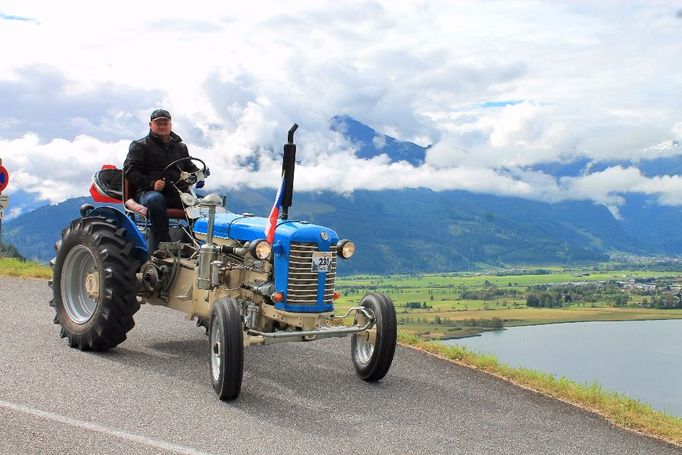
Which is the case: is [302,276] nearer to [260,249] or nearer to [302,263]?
[302,263]

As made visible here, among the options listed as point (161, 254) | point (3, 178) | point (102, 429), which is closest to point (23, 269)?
point (3, 178)

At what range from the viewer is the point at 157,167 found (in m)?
8.96

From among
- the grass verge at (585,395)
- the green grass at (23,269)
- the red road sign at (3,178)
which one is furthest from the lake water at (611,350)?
the grass verge at (585,395)

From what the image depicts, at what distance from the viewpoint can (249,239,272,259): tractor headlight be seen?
23.1ft

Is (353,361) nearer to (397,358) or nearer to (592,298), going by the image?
(397,358)

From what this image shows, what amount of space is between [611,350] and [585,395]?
5918 centimetres

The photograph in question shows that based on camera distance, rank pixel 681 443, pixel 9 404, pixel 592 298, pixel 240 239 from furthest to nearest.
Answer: pixel 592 298, pixel 240 239, pixel 681 443, pixel 9 404

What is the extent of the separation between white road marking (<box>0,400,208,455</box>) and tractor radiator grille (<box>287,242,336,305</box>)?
2.14 m

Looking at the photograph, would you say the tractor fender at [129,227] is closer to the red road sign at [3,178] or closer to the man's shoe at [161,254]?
the man's shoe at [161,254]

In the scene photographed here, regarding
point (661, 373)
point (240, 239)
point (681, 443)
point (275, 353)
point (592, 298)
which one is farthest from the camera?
point (592, 298)

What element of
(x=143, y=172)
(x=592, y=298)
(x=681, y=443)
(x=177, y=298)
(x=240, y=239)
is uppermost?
(x=143, y=172)

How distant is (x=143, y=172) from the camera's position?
8.98 metres

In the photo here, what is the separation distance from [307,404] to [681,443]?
333cm

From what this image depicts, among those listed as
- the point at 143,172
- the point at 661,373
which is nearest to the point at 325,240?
the point at 143,172
